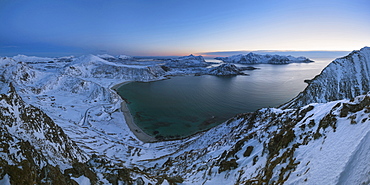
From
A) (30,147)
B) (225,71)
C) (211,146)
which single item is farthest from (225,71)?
(30,147)

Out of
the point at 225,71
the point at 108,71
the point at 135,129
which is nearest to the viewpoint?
the point at 135,129

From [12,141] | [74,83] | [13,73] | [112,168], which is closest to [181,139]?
[112,168]

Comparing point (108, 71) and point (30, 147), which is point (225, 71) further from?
point (30, 147)

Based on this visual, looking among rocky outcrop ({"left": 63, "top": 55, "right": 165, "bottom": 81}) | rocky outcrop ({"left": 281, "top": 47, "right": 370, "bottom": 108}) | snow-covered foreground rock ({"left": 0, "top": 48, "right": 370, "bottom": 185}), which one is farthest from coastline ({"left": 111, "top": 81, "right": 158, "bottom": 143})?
rocky outcrop ({"left": 63, "top": 55, "right": 165, "bottom": 81})

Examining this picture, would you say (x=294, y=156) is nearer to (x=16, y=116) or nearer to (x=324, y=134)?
(x=324, y=134)

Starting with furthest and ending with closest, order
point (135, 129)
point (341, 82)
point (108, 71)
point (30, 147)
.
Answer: point (108, 71), point (135, 129), point (341, 82), point (30, 147)

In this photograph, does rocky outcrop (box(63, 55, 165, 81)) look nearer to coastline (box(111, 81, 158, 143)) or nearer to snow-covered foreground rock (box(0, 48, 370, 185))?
snow-covered foreground rock (box(0, 48, 370, 185))
